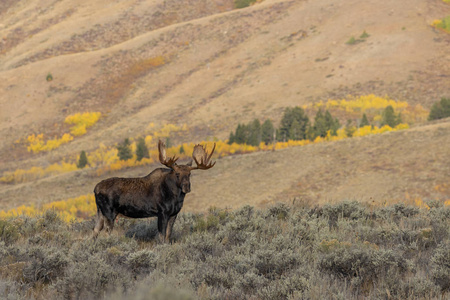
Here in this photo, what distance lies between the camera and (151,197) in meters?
8.42

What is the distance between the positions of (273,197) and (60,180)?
19.8 m

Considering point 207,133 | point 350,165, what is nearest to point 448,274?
point 350,165

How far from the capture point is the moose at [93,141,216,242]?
827cm

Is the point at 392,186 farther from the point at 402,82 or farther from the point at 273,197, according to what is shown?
the point at 402,82

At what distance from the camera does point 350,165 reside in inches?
1235

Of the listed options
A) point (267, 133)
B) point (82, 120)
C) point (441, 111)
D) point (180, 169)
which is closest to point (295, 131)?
point (267, 133)

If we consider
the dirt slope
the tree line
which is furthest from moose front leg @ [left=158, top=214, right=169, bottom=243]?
the tree line

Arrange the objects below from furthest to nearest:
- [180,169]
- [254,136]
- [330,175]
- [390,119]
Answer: [254,136], [390,119], [330,175], [180,169]

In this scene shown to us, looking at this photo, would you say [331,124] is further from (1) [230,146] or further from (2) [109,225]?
(2) [109,225]

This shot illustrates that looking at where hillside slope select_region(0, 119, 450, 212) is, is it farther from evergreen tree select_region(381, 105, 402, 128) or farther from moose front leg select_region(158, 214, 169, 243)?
moose front leg select_region(158, 214, 169, 243)

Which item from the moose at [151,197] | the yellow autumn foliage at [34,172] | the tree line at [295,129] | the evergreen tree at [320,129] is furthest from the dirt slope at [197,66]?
the moose at [151,197]

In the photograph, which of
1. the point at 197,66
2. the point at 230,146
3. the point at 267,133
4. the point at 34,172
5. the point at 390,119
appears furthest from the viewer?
the point at 197,66

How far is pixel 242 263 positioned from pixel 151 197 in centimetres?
259

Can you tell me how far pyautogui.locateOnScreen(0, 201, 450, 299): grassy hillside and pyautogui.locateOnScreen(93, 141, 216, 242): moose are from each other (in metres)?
0.40
